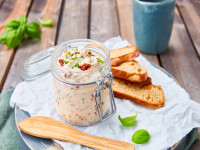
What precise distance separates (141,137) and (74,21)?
1.78 meters

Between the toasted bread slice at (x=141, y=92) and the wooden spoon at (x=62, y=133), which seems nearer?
the wooden spoon at (x=62, y=133)

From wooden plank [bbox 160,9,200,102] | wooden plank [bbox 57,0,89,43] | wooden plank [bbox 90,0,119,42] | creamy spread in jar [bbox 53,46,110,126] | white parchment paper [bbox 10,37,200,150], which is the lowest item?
wooden plank [bbox 160,9,200,102]

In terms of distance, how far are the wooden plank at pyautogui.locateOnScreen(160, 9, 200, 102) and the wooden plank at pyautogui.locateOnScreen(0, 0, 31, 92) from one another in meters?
1.35

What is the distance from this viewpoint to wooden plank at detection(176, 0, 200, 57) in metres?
2.49

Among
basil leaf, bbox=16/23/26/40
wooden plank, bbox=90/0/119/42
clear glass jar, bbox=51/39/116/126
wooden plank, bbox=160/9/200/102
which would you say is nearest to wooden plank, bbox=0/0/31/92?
basil leaf, bbox=16/23/26/40

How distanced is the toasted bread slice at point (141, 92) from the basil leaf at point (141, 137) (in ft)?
0.88

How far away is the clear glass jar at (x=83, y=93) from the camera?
1279 mm

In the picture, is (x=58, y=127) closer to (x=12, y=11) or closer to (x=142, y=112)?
(x=142, y=112)

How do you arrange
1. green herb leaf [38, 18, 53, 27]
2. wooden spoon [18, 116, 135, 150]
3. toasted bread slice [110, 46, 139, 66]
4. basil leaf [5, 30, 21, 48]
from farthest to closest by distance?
green herb leaf [38, 18, 53, 27] → basil leaf [5, 30, 21, 48] → toasted bread slice [110, 46, 139, 66] → wooden spoon [18, 116, 135, 150]

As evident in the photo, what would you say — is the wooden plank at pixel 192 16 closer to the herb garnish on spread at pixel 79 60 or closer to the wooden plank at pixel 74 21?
the wooden plank at pixel 74 21

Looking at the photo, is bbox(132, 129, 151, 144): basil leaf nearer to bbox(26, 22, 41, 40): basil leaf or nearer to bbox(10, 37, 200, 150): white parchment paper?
bbox(10, 37, 200, 150): white parchment paper

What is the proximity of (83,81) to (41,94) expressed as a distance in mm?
477

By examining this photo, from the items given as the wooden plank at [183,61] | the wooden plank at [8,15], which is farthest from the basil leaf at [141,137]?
the wooden plank at [8,15]

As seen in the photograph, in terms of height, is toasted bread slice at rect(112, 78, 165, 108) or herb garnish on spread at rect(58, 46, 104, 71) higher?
herb garnish on spread at rect(58, 46, 104, 71)
